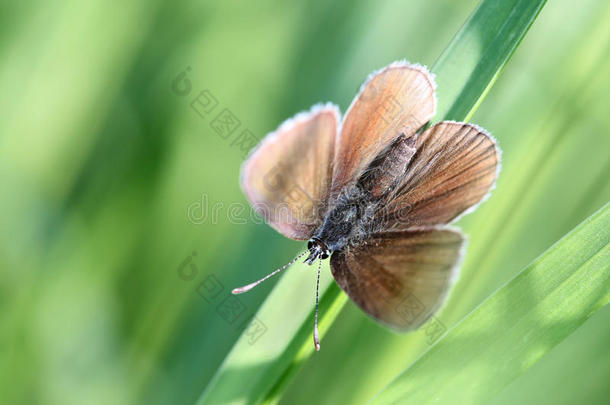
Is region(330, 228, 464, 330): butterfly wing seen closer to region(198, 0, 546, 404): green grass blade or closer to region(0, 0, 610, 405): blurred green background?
region(198, 0, 546, 404): green grass blade

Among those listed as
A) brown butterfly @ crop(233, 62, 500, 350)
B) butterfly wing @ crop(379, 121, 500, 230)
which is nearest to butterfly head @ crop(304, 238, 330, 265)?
brown butterfly @ crop(233, 62, 500, 350)

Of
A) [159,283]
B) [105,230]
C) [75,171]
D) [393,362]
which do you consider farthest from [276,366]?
[75,171]

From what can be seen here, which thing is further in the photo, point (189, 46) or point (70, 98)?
point (189, 46)

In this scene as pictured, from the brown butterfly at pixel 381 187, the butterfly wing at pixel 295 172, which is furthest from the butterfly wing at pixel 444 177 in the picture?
the butterfly wing at pixel 295 172

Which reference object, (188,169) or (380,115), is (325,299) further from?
(188,169)

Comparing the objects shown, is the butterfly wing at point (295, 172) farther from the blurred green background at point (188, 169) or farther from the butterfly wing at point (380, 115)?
the blurred green background at point (188, 169)

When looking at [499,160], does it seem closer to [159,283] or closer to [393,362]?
[393,362]

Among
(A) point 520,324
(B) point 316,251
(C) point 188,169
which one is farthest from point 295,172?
(A) point 520,324
